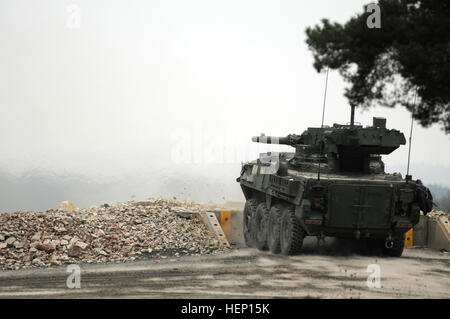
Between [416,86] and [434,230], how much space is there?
439cm

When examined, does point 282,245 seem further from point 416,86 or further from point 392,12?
point 392,12

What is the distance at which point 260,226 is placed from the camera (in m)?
19.0

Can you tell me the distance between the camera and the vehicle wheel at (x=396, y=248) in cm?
1675

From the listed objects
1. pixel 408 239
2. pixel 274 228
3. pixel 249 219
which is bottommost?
pixel 408 239

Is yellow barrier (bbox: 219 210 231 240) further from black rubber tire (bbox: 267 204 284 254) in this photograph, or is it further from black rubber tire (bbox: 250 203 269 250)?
black rubber tire (bbox: 267 204 284 254)

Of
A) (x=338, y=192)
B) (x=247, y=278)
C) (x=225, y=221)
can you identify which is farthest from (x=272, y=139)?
(x=247, y=278)

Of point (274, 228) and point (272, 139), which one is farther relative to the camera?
point (272, 139)

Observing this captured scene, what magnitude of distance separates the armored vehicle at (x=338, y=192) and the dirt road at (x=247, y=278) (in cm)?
60

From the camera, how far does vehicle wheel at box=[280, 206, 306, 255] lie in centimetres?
1628

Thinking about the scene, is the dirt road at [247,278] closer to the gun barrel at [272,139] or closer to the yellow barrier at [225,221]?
the gun barrel at [272,139]

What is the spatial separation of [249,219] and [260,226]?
4.38ft

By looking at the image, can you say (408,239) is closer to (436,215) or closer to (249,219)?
(436,215)

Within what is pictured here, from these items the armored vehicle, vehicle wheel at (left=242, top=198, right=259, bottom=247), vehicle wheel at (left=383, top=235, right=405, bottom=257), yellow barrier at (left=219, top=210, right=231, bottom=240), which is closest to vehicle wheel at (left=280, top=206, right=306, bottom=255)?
the armored vehicle

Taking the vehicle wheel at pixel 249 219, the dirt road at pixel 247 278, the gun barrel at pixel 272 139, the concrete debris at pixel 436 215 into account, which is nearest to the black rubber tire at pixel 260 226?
the vehicle wheel at pixel 249 219
